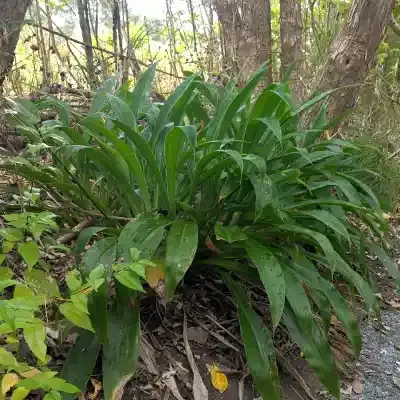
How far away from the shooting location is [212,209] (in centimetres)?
230

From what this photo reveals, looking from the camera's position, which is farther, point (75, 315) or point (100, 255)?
point (100, 255)

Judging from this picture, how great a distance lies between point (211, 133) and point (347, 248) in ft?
3.42

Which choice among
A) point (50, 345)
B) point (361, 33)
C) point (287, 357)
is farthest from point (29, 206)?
point (361, 33)

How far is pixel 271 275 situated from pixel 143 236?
0.52m

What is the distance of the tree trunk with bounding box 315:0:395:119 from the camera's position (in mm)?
3963

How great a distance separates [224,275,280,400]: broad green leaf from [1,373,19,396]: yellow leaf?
0.93 m

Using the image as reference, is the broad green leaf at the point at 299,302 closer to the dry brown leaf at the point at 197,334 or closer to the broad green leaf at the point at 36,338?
the dry brown leaf at the point at 197,334

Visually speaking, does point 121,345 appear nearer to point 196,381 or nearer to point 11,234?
point 196,381

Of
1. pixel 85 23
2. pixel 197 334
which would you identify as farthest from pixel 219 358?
pixel 85 23

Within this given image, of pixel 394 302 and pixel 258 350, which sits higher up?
pixel 258 350

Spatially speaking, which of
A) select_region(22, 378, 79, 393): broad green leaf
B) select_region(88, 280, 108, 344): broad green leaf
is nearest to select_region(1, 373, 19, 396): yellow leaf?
select_region(22, 378, 79, 393): broad green leaf

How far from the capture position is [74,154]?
242cm

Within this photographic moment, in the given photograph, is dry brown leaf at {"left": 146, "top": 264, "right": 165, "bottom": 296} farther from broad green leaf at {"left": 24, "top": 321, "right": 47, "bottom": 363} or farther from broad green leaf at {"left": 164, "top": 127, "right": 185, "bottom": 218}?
broad green leaf at {"left": 24, "top": 321, "right": 47, "bottom": 363}

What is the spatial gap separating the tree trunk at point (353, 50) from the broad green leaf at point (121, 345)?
2684mm
